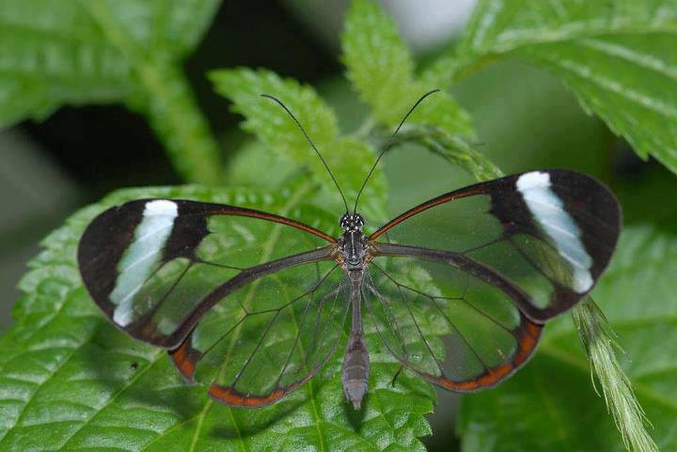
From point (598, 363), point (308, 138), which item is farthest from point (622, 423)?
point (308, 138)

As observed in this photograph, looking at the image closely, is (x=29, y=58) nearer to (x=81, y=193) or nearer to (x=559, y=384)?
(x=81, y=193)

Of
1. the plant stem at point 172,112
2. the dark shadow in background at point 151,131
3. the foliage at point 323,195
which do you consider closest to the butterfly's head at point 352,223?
the foliage at point 323,195

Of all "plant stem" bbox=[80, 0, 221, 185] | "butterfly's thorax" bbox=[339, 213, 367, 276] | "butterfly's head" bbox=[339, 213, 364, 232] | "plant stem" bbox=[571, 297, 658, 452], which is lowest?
"plant stem" bbox=[571, 297, 658, 452]

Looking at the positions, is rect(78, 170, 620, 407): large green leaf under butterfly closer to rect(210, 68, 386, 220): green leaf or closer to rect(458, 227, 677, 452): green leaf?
rect(210, 68, 386, 220): green leaf

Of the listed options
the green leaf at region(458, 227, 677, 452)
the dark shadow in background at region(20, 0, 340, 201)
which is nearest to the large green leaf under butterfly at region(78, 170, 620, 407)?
the green leaf at region(458, 227, 677, 452)

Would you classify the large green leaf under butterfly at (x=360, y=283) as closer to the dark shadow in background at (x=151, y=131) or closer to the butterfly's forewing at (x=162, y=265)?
the butterfly's forewing at (x=162, y=265)

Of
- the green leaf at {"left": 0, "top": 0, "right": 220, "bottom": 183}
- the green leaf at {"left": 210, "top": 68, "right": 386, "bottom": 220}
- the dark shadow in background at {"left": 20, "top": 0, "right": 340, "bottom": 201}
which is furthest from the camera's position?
the dark shadow in background at {"left": 20, "top": 0, "right": 340, "bottom": 201}

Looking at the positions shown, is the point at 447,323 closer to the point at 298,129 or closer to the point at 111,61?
the point at 298,129
